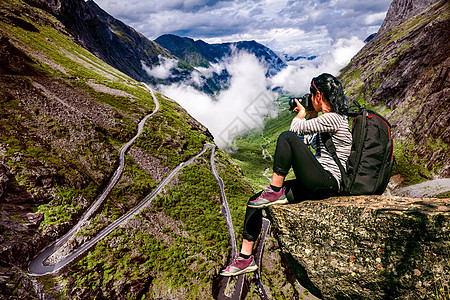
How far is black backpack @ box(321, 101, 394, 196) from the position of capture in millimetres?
7043

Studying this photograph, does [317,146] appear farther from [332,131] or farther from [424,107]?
[424,107]

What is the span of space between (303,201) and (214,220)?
39461 millimetres

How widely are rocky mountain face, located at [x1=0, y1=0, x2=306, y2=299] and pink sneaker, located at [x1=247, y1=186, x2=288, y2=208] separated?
103ft

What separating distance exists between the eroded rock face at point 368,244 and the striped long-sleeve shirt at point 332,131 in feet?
5.69

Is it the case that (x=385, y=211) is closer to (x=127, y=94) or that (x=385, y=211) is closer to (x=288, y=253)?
(x=288, y=253)

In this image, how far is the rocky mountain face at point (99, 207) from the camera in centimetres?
2867

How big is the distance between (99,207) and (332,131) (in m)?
42.0

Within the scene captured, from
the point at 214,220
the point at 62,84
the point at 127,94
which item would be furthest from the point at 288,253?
the point at 127,94

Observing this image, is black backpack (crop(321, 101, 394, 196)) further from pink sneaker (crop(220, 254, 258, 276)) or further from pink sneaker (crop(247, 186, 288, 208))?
pink sneaker (crop(220, 254, 258, 276))

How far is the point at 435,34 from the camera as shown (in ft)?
571

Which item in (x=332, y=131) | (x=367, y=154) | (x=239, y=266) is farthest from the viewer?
(x=239, y=266)

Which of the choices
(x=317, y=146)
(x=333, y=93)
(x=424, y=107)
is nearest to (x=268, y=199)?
(x=317, y=146)

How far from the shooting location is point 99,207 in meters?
37.8

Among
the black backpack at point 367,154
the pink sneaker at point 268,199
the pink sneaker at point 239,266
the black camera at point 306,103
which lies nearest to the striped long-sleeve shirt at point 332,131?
the black backpack at point 367,154
